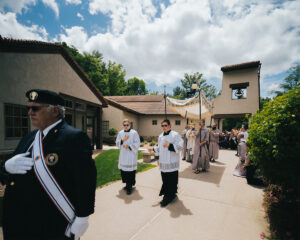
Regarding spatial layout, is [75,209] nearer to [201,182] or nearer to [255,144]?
[255,144]

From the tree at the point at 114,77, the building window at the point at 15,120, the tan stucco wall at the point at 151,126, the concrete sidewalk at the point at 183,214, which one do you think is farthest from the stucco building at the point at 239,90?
the tree at the point at 114,77

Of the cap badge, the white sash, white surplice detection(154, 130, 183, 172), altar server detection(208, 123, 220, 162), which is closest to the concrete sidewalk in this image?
white surplice detection(154, 130, 183, 172)

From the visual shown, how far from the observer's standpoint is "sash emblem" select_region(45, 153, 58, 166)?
142 centimetres

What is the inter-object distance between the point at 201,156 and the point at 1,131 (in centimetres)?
779

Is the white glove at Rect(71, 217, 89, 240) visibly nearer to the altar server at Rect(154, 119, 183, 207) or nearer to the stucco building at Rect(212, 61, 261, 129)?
the altar server at Rect(154, 119, 183, 207)

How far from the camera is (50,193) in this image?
1405mm

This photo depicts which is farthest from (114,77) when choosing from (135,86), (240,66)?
(240,66)

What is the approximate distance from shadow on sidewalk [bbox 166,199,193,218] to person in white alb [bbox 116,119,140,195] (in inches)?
51.1

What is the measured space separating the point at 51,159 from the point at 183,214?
2.89 metres

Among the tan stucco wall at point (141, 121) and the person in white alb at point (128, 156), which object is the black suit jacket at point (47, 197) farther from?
the tan stucco wall at point (141, 121)

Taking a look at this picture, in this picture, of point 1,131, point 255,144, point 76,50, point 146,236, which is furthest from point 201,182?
point 76,50

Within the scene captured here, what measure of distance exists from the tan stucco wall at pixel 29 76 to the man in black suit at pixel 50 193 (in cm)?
604

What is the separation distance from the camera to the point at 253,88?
14.1 m

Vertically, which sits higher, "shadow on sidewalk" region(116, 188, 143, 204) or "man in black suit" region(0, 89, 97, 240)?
"man in black suit" region(0, 89, 97, 240)
